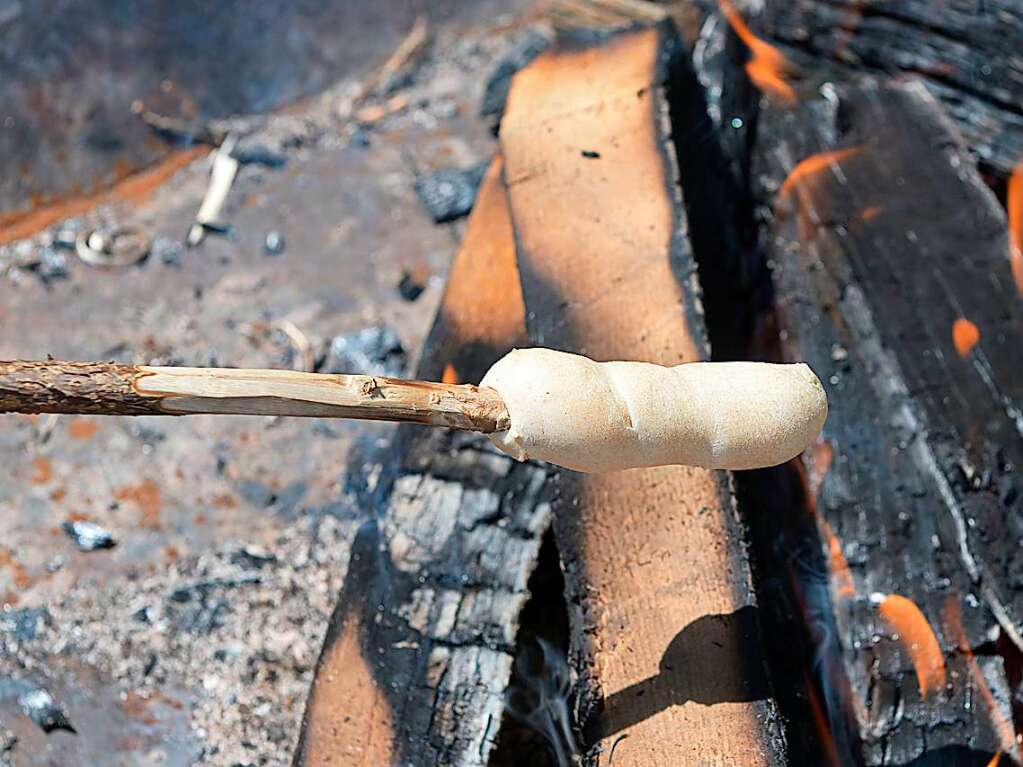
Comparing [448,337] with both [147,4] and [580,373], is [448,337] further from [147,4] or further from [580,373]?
[147,4]

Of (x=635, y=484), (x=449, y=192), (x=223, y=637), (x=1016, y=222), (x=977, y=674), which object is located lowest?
(x=223, y=637)

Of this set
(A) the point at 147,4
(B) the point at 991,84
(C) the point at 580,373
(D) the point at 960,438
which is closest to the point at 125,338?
(A) the point at 147,4

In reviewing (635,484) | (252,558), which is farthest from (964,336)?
(252,558)

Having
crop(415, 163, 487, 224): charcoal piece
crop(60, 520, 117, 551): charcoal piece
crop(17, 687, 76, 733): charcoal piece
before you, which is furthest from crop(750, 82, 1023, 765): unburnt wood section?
crop(60, 520, 117, 551): charcoal piece

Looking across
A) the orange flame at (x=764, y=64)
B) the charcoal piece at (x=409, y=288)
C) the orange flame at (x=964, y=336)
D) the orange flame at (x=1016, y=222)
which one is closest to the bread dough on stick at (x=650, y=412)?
the orange flame at (x=964, y=336)

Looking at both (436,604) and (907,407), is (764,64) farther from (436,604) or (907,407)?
(436,604)

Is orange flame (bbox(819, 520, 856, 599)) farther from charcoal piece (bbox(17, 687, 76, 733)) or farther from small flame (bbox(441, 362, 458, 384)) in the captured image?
charcoal piece (bbox(17, 687, 76, 733))

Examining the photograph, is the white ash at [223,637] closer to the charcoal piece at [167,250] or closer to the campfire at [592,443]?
the campfire at [592,443]

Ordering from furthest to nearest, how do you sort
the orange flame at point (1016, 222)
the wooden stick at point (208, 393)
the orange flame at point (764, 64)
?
the orange flame at point (764, 64)
the orange flame at point (1016, 222)
the wooden stick at point (208, 393)
